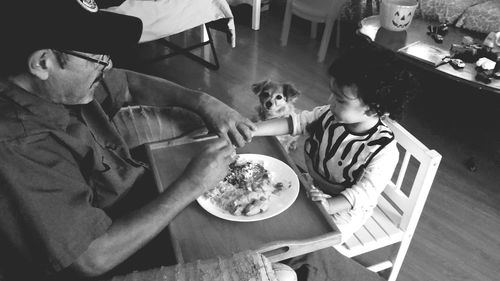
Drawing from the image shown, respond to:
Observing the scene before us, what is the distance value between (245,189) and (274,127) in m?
0.36

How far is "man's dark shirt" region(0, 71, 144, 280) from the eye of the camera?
84 cm

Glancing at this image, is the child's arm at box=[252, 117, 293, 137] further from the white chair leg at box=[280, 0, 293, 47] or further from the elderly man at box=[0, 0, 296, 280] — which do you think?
the white chair leg at box=[280, 0, 293, 47]

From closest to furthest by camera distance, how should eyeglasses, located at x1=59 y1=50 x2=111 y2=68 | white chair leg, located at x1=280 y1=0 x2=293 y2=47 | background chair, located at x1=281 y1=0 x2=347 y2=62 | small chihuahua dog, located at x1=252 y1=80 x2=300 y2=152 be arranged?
eyeglasses, located at x1=59 y1=50 x2=111 y2=68, small chihuahua dog, located at x1=252 y1=80 x2=300 y2=152, background chair, located at x1=281 y1=0 x2=347 y2=62, white chair leg, located at x1=280 y1=0 x2=293 y2=47

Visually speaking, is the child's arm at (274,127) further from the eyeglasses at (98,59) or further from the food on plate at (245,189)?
the eyeglasses at (98,59)

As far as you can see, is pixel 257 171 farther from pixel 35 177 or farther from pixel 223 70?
pixel 223 70

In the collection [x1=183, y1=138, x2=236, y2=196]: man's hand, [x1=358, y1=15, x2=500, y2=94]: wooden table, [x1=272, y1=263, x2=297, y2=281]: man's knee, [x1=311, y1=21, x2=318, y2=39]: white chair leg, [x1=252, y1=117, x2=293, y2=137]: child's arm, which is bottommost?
[x1=311, y1=21, x2=318, y2=39]: white chair leg

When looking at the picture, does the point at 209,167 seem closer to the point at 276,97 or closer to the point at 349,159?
the point at 349,159

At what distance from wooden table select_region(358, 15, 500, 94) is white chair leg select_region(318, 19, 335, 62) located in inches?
34.3

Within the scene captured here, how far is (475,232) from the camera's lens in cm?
210

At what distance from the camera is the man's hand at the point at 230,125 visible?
1.40 meters

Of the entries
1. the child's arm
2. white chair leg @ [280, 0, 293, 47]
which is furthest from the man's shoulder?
white chair leg @ [280, 0, 293, 47]

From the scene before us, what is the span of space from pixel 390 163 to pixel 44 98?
1.02 m

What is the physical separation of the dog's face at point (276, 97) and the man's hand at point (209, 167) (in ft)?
3.79

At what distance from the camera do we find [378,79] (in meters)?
1.33
